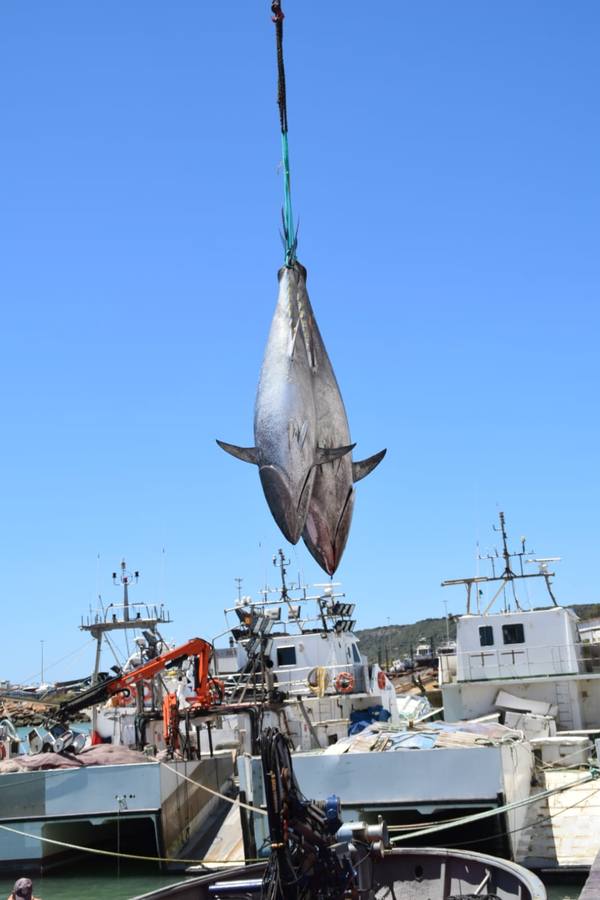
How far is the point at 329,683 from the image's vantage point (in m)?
17.8

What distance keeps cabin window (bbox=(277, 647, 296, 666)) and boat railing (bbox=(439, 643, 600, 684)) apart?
11.2 feet

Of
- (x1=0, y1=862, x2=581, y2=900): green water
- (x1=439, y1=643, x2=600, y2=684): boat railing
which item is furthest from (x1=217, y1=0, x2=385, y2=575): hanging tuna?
(x1=439, y1=643, x2=600, y2=684): boat railing

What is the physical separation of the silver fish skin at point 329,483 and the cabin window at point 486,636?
37.6ft

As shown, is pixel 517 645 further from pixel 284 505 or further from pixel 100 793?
pixel 284 505

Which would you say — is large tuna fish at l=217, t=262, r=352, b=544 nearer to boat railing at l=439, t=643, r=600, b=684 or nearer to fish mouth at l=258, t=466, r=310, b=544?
fish mouth at l=258, t=466, r=310, b=544

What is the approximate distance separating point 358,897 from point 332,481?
10.6ft

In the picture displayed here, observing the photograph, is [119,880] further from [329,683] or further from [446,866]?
[446,866]

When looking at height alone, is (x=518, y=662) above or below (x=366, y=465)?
below

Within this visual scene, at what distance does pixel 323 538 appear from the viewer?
6684mm

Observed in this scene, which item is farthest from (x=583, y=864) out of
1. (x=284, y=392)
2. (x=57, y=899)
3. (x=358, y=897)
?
(x=284, y=392)

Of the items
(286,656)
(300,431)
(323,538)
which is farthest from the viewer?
(286,656)

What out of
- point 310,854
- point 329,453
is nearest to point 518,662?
point 310,854

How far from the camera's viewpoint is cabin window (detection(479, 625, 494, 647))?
1773 cm

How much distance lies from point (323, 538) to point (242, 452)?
866mm
